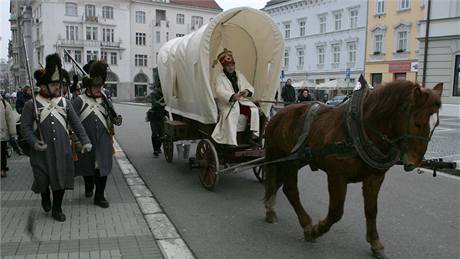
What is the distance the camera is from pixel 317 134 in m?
4.67

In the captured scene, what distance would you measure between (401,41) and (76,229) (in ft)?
122

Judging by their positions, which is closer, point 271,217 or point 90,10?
point 271,217

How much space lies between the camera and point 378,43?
129 feet

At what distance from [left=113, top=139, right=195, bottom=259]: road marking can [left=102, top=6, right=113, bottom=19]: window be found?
64100mm

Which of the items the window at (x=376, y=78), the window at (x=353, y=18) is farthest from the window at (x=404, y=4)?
the window at (x=376, y=78)

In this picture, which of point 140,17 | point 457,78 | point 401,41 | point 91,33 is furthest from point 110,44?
point 457,78

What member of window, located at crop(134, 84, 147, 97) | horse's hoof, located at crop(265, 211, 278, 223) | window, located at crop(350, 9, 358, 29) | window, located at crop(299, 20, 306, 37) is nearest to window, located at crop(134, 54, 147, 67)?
window, located at crop(134, 84, 147, 97)

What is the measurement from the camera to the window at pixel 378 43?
3897 cm

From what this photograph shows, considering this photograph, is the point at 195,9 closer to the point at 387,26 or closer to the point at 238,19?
the point at 387,26

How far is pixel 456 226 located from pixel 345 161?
7.88 feet

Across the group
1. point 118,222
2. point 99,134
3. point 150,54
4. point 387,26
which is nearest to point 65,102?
point 99,134

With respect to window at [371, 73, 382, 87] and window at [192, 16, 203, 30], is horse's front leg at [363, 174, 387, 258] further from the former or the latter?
window at [192, 16, 203, 30]

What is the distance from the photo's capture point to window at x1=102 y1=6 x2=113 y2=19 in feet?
222

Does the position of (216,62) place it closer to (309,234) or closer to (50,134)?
(50,134)
